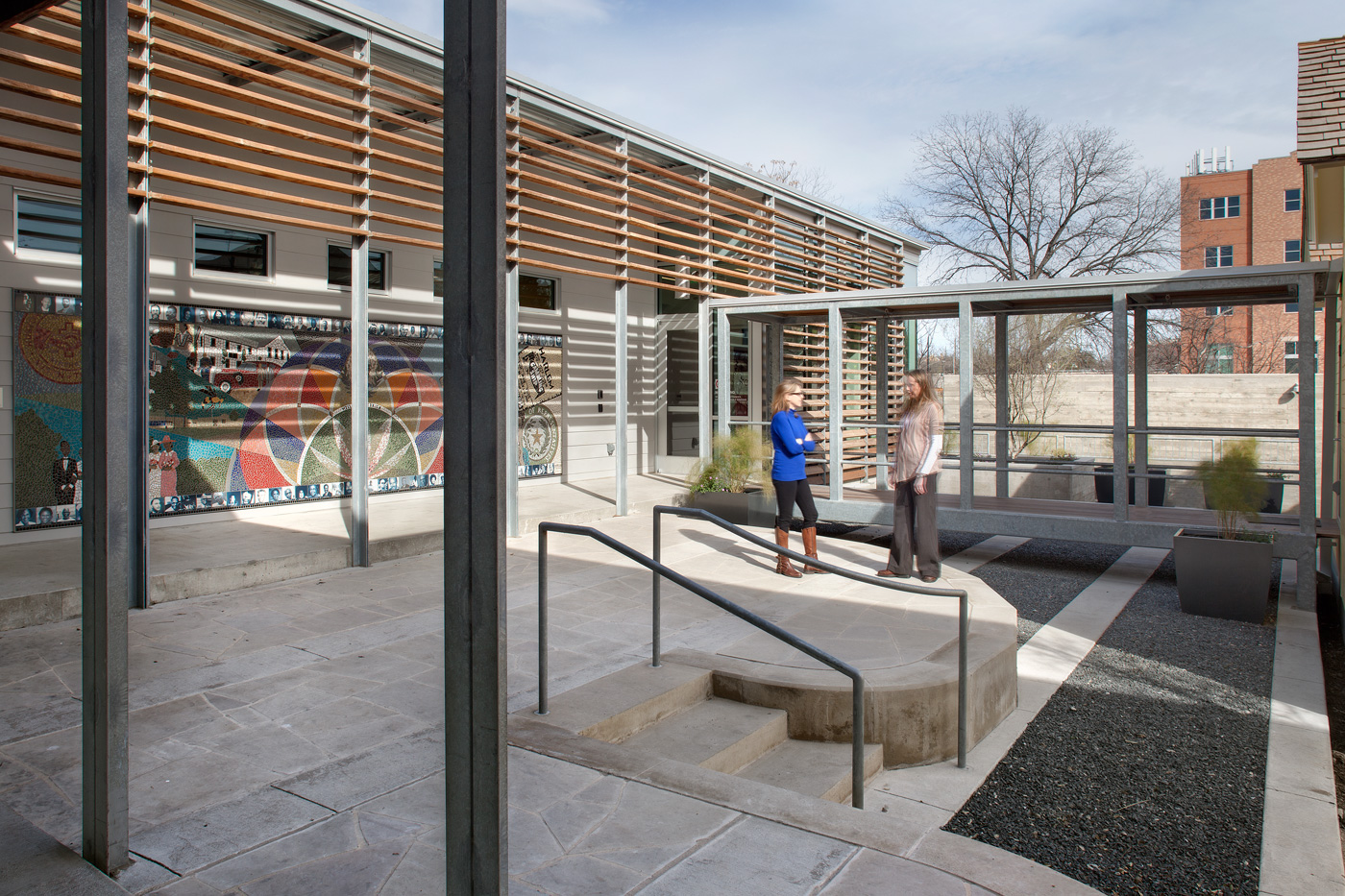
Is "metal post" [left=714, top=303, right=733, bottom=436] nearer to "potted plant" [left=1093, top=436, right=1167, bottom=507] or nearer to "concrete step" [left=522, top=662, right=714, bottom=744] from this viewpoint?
"potted plant" [left=1093, top=436, right=1167, bottom=507]

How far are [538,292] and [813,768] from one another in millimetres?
9235

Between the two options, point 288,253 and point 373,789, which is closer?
point 373,789

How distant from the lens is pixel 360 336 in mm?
7383

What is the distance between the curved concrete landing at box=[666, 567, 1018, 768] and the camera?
14.9 feet

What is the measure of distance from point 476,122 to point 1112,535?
27.0 ft

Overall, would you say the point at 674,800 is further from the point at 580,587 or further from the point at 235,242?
the point at 235,242

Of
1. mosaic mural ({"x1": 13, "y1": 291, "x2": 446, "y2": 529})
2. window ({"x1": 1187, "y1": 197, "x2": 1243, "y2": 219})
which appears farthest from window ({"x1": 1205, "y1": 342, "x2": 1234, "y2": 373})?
mosaic mural ({"x1": 13, "y1": 291, "x2": 446, "y2": 529})

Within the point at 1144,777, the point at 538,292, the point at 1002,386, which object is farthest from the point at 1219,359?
the point at 1144,777

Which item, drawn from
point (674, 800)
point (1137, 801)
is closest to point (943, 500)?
point (1137, 801)

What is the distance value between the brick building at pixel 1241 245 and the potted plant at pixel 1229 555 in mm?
32859

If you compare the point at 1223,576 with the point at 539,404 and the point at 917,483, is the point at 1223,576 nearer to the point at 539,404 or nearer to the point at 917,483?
the point at 917,483

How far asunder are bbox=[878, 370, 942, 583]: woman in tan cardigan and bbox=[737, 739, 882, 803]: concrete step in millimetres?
2971

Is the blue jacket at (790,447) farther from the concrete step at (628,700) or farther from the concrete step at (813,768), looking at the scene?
the concrete step at (813,768)

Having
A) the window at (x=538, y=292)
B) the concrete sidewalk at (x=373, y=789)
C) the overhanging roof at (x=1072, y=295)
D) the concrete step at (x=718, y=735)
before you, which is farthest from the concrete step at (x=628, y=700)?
the window at (x=538, y=292)
